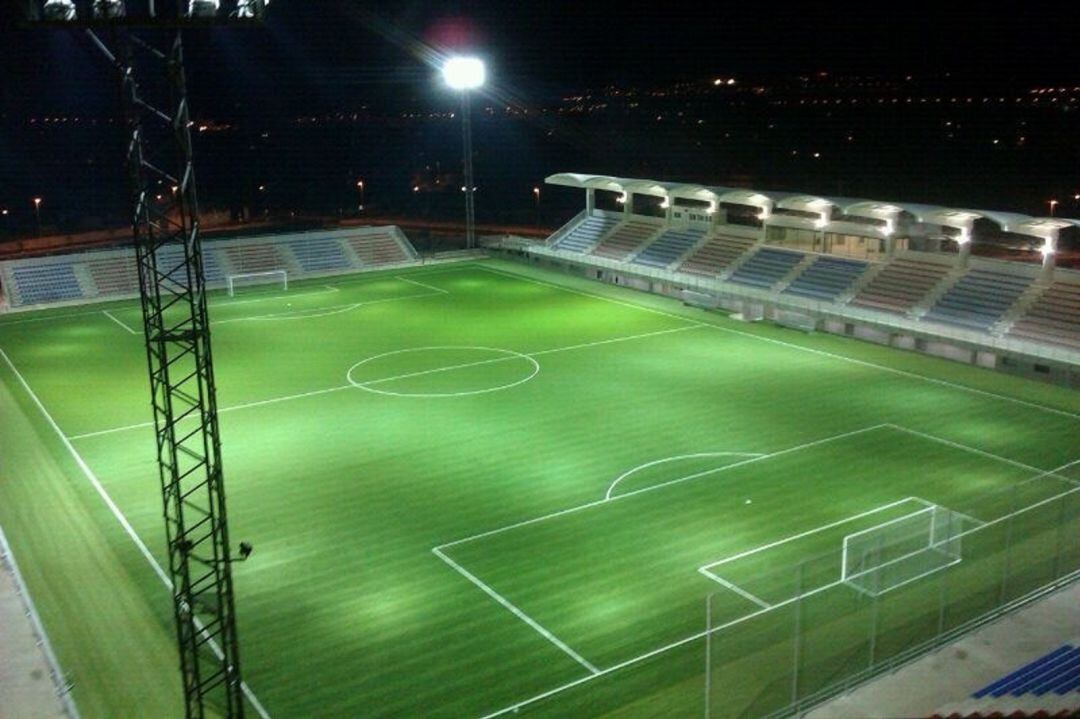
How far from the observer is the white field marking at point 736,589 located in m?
16.2

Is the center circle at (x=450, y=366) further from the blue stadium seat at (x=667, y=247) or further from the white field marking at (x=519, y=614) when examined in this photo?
the blue stadium seat at (x=667, y=247)

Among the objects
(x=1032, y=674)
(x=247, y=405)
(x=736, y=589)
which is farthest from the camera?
(x=247, y=405)

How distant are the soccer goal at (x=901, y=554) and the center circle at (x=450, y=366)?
15.6 m

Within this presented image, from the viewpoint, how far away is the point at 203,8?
10617mm

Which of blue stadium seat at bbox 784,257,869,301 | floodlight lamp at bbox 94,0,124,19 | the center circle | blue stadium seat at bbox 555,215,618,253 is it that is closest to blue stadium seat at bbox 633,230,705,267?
blue stadium seat at bbox 555,215,618,253

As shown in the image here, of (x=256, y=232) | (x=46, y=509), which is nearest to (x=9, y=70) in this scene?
(x=256, y=232)

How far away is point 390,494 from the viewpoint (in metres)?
22.1

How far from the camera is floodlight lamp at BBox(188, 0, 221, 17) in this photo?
10.6 metres

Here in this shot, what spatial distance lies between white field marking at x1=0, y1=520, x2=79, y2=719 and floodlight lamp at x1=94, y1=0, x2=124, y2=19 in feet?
30.3

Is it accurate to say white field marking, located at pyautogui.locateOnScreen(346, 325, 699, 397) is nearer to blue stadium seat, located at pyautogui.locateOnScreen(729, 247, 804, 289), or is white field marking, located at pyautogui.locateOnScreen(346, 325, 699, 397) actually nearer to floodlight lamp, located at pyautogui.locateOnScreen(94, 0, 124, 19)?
blue stadium seat, located at pyautogui.locateOnScreen(729, 247, 804, 289)

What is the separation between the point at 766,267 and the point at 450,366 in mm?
16578

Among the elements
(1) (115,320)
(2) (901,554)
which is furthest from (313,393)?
(2) (901,554)

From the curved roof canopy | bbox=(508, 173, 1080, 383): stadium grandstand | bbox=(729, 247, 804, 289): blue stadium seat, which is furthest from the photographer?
bbox=(729, 247, 804, 289): blue stadium seat

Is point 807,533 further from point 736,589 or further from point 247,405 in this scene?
point 247,405
